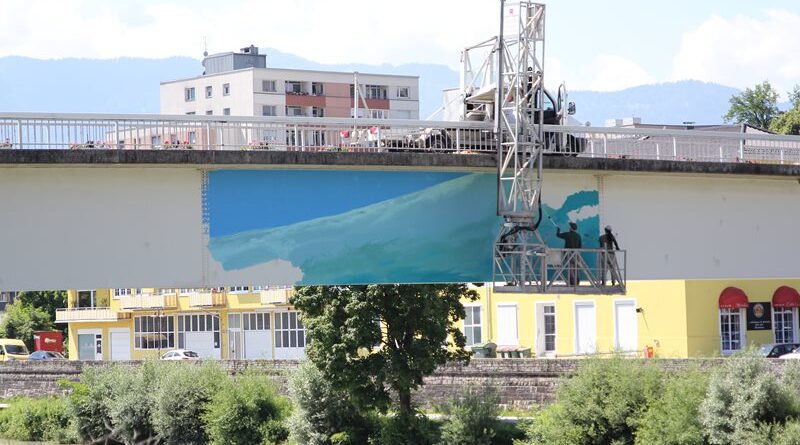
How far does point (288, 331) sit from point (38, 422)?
22.6 meters

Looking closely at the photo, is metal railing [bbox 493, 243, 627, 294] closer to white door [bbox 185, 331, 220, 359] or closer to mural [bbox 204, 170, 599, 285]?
mural [bbox 204, 170, 599, 285]

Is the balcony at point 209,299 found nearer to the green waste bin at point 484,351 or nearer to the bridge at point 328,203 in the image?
the green waste bin at point 484,351

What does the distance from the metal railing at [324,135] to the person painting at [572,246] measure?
169 cm

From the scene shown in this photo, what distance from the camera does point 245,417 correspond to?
44.9 meters

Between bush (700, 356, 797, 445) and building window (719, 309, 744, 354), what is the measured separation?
27.0 m

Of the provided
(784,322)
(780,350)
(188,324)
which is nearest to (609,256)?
(780,350)

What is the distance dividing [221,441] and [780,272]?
21.3 meters

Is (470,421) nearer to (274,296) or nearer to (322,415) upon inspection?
(322,415)

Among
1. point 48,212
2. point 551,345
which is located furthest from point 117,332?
point 48,212

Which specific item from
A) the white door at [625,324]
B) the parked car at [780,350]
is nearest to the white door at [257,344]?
the white door at [625,324]

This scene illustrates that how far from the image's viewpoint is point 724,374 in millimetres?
33938

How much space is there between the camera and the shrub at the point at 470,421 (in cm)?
3931

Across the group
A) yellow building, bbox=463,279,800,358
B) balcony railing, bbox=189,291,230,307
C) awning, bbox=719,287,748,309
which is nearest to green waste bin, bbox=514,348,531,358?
yellow building, bbox=463,279,800,358

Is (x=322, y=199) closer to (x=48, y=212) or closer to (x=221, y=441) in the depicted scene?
(x=48, y=212)
